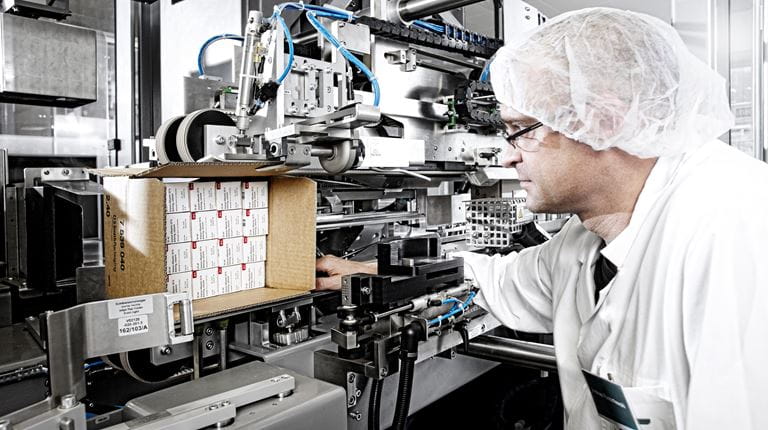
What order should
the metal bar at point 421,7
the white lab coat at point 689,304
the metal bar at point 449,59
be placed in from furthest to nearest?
the metal bar at point 449,59 < the metal bar at point 421,7 < the white lab coat at point 689,304

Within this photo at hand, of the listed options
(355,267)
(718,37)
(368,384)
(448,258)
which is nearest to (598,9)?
(448,258)

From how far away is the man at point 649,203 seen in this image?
3.00 feet

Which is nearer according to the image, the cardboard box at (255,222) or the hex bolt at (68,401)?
the hex bolt at (68,401)

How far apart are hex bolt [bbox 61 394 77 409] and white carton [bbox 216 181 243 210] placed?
0.74 metres

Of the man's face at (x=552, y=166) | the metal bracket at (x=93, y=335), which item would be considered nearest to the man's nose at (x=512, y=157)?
the man's face at (x=552, y=166)

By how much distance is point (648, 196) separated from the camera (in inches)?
44.0

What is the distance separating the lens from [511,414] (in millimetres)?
2852

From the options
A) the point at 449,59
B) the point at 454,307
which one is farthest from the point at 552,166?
the point at 449,59

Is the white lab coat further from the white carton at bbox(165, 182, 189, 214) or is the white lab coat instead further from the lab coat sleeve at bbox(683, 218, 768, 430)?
the white carton at bbox(165, 182, 189, 214)

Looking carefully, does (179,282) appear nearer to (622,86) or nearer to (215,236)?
(215,236)

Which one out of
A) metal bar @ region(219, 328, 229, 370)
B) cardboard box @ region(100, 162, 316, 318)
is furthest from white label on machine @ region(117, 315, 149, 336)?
metal bar @ region(219, 328, 229, 370)

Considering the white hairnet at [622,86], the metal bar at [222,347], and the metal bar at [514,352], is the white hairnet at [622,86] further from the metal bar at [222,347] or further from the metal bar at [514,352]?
the metal bar at [222,347]

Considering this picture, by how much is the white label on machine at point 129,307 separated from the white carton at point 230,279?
627 mm

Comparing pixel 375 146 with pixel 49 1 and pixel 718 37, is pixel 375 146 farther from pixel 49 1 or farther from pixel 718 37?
pixel 718 37
